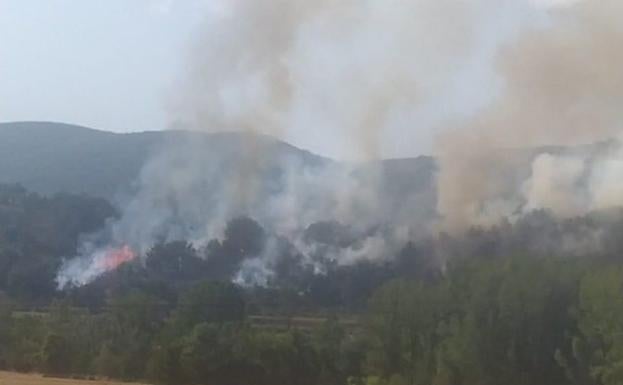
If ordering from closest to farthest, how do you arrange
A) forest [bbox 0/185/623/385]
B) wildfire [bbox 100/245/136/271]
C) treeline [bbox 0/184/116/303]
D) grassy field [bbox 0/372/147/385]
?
forest [bbox 0/185/623/385]
grassy field [bbox 0/372/147/385]
treeline [bbox 0/184/116/303]
wildfire [bbox 100/245/136/271]

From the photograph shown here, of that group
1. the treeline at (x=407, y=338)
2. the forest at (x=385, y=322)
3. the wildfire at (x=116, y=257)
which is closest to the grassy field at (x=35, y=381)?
the forest at (x=385, y=322)

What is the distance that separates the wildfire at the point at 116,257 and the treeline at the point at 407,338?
112ft

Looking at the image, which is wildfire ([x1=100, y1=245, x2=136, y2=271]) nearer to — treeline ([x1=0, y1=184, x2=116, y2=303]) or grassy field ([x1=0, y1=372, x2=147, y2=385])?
treeline ([x1=0, y1=184, x2=116, y2=303])

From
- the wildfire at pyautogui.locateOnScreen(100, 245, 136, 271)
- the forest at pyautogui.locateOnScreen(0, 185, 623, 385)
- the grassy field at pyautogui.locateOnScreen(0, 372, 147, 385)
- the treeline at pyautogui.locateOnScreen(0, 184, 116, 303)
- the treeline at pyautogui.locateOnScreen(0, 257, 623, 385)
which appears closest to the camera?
the treeline at pyautogui.locateOnScreen(0, 257, 623, 385)

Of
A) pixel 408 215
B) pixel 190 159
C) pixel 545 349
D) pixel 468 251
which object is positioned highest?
pixel 190 159

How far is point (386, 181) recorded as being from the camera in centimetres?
9981

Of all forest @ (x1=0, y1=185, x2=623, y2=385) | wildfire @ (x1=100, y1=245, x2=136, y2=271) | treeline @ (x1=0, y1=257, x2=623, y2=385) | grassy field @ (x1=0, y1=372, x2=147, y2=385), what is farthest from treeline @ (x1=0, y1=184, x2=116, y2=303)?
grassy field @ (x1=0, y1=372, x2=147, y2=385)

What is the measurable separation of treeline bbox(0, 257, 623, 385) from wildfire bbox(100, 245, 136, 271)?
1340 inches

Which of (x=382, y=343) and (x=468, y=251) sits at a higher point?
(x=468, y=251)

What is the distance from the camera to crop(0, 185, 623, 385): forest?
3928 centimetres

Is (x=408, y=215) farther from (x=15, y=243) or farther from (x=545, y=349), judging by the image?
(x=545, y=349)

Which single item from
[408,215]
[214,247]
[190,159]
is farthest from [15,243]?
[408,215]

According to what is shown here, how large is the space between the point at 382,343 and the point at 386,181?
188ft

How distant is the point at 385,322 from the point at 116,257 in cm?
5614
